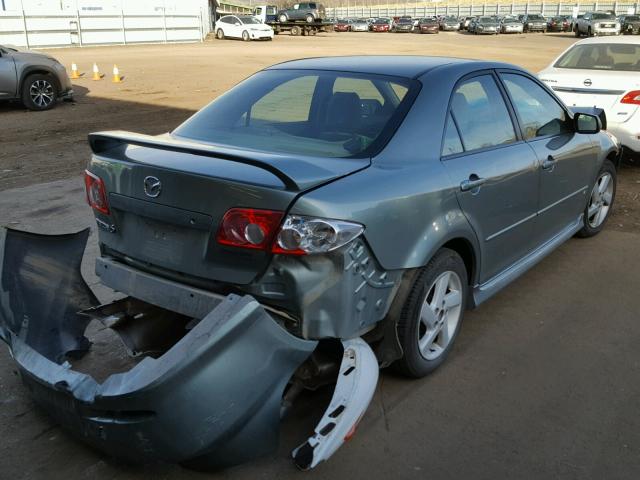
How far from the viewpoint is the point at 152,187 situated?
2.93 m

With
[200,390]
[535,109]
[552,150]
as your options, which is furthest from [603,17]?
[200,390]

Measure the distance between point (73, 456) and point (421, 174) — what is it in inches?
81.1

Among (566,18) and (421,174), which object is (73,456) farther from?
(566,18)

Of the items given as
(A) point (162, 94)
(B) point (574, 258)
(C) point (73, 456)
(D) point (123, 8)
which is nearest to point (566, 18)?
(D) point (123, 8)

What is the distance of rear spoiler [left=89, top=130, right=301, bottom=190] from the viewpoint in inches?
105

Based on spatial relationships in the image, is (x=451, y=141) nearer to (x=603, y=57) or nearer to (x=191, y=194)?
(x=191, y=194)

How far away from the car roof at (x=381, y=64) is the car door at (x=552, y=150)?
33cm

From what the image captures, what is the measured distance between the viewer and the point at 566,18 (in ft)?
193

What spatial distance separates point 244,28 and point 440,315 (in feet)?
134

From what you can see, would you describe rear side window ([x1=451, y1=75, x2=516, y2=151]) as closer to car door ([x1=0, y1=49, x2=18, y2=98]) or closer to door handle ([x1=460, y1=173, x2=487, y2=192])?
door handle ([x1=460, y1=173, x2=487, y2=192])

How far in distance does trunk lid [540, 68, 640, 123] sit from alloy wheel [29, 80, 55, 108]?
9991mm

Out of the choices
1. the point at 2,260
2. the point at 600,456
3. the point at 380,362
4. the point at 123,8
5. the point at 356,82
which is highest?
the point at 123,8

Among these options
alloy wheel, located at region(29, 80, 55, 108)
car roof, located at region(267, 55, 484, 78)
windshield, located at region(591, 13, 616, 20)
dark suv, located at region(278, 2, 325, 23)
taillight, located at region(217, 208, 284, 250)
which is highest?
dark suv, located at region(278, 2, 325, 23)

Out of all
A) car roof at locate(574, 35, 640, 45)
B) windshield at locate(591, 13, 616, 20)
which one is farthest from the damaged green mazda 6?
windshield at locate(591, 13, 616, 20)
